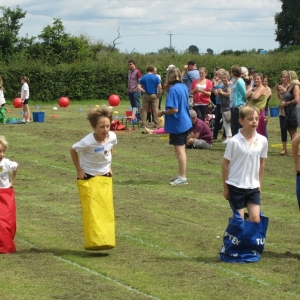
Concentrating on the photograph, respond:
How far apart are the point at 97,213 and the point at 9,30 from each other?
4404 cm

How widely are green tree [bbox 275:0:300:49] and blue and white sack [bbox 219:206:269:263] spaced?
82.9 m

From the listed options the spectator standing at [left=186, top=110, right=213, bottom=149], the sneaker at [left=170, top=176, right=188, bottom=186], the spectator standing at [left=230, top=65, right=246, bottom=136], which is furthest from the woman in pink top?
the sneaker at [left=170, top=176, right=188, bottom=186]

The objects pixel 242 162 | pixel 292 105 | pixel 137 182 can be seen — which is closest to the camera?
pixel 242 162

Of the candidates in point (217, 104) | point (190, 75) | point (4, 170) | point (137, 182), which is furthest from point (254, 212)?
point (190, 75)

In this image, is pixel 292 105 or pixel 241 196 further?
pixel 292 105

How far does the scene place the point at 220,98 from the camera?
19391 millimetres

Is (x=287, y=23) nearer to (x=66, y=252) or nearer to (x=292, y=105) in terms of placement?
(x=292, y=105)

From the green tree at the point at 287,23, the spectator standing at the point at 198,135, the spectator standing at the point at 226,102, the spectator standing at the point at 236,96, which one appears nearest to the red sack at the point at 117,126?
the spectator standing at the point at 226,102

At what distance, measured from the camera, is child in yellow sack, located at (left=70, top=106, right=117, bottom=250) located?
822 centimetres

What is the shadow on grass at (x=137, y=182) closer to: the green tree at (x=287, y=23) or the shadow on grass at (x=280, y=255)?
the shadow on grass at (x=280, y=255)

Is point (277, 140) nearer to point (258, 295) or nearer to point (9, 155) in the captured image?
point (9, 155)

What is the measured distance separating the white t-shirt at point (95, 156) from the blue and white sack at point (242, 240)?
1.51m

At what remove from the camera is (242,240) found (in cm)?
786

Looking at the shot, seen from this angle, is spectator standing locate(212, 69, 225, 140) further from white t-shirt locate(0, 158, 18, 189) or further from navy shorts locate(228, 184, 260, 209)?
navy shorts locate(228, 184, 260, 209)
